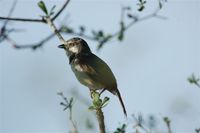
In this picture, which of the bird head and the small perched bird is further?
the bird head

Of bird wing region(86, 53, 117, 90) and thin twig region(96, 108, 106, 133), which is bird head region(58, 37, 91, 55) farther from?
thin twig region(96, 108, 106, 133)

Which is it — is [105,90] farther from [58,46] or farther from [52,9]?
[52,9]

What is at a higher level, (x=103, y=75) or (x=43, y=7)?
(x=43, y=7)

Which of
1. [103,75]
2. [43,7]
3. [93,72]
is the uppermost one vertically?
[43,7]

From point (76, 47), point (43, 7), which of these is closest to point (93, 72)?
point (76, 47)

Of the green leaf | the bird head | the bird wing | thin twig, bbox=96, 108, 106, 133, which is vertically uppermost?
the green leaf

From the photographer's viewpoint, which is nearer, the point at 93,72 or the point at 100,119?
the point at 100,119

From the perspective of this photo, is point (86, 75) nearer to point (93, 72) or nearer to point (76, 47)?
point (93, 72)

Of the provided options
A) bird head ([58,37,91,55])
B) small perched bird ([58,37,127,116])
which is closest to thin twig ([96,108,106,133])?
small perched bird ([58,37,127,116])

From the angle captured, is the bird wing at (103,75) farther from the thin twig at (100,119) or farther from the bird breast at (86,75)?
the thin twig at (100,119)

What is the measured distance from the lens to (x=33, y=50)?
17.2 feet

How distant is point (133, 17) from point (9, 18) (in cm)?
241

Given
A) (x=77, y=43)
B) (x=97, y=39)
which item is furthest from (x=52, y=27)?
(x=77, y=43)

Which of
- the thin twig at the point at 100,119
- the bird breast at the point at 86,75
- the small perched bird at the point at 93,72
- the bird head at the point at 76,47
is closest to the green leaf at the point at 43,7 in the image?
the thin twig at the point at 100,119
